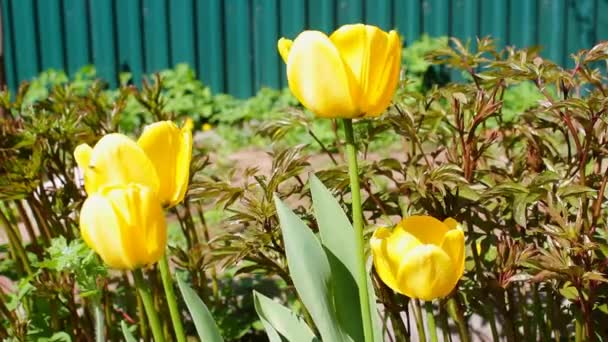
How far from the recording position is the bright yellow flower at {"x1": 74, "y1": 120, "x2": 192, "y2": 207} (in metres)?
1.56

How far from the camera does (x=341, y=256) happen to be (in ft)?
6.31

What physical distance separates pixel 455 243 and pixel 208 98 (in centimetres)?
698

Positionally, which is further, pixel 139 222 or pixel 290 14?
pixel 290 14

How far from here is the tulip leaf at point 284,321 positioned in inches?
78.9

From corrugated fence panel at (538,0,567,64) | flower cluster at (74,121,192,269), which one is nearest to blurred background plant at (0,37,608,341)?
flower cluster at (74,121,192,269)

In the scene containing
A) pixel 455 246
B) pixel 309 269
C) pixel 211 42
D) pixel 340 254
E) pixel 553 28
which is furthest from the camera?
pixel 553 28

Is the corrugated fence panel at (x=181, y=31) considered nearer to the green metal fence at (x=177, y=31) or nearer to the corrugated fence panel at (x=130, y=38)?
the green metal fence at (x=177, y=31)

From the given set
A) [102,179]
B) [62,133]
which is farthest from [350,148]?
[62,133]

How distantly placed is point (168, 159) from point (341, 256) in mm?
433

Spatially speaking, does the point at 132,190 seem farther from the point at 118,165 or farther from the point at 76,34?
the point at 76,34

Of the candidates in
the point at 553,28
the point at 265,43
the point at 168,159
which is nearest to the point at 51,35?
the point at 265,43

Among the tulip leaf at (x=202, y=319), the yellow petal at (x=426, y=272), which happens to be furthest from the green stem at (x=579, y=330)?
the tulip leaf at (x=202, y=319)

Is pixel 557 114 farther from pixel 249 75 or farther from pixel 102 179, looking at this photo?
pixel 249 75

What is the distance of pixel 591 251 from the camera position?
82.3 inches
